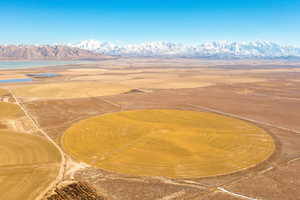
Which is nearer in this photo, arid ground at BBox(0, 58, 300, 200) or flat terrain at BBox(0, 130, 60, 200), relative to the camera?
flat terrain at BBox(0, 130, 60, 200)

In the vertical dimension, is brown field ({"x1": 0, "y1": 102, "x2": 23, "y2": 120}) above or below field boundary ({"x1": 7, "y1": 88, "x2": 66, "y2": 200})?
above

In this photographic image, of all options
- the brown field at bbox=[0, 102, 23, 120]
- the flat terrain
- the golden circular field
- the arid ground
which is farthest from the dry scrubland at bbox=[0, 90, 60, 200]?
the brown field at bbox=[0, 102, 23, 120]

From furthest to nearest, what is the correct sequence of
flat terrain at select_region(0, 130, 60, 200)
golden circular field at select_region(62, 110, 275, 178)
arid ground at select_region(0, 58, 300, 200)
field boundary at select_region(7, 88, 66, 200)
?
golden circular field at select_region(62, 110, 275, 178) < arid ground at select_region(0, 58, 300, 200) < flat terrain at select_region(0, 130, 60, 200) < field boundary at select_region(7, 88, 66, 200)

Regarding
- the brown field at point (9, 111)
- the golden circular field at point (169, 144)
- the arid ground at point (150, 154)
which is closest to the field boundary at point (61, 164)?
the arid ground at point (150, 154)

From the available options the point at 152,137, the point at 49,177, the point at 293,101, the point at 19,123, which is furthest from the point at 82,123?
the point at 293,101

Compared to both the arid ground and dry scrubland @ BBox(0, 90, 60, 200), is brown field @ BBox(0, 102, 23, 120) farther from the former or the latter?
dry scrubland @ BBox(0, 90, 60, 200)

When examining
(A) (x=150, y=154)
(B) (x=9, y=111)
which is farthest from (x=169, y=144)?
(B) (x=9, y=111)

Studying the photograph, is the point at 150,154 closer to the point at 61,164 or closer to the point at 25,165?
the point at 61,164
